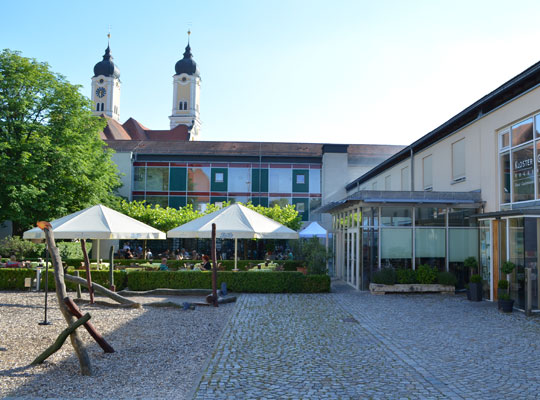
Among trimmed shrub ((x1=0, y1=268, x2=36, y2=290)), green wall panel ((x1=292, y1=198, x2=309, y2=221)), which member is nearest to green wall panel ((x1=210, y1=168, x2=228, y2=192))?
green wall panel ((x1=292, y1=198, x2=309, y2=221))

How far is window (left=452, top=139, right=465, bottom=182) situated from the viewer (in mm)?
18359

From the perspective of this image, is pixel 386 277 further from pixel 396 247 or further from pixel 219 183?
pixel 219 183

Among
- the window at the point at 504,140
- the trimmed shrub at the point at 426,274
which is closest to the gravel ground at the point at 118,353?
the trimmed shrub at the point at 426,274

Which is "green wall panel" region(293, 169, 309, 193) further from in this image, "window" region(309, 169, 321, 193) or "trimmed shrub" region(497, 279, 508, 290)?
"trimmed shrub" region(497, 279, 508, 290)

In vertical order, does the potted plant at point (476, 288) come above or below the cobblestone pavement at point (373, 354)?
above

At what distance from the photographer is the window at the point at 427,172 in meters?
21.5

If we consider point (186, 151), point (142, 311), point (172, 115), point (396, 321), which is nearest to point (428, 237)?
point (396, 321)

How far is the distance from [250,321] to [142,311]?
314cm

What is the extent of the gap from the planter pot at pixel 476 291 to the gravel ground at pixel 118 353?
743cm

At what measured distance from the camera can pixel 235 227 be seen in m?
15.1

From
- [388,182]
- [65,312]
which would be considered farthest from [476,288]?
[388,182]

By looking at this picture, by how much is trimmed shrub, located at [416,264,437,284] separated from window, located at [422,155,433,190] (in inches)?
222

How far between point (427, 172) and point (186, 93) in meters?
79.8

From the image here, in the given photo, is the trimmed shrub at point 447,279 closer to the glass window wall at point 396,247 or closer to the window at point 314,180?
the glass window wall at point 396,247
